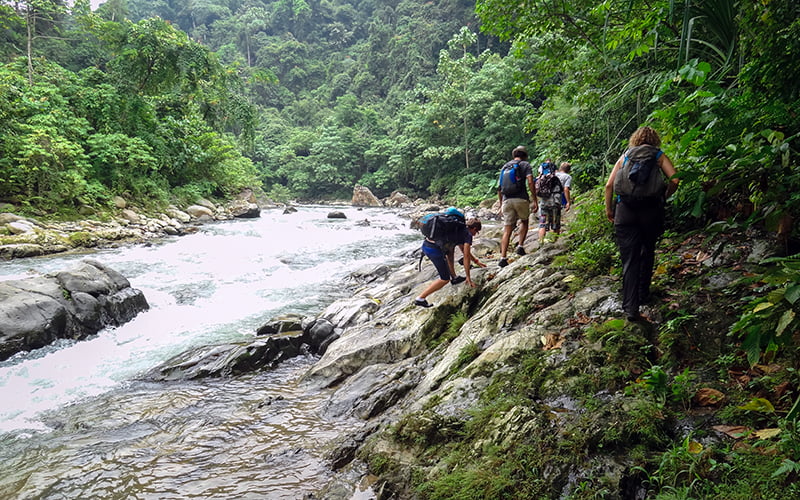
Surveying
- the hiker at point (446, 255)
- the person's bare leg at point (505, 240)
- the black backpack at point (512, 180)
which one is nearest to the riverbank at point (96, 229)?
the hiker at point (446, 255)

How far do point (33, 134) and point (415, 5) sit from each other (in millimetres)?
67859

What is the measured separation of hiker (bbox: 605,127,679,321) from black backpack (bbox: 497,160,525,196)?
262 centimetres

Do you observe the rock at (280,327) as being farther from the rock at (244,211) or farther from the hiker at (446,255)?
the rock at (244,211)

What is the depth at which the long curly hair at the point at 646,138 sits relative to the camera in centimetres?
321

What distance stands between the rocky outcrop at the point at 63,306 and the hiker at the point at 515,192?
761cm

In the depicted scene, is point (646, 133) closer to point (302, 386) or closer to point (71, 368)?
point (302, 386)

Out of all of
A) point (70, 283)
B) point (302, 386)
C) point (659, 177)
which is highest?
point (659, 177)

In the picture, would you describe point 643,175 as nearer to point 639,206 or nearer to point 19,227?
point 639,206

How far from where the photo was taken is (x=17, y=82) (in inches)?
690

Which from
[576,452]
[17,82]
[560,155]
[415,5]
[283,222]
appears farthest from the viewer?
[415,5]

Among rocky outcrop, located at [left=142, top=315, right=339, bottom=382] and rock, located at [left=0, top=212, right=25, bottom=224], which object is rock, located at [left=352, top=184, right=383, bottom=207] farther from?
rocky outcrop, located at [left=142, top=315, right=339, bottom=382]

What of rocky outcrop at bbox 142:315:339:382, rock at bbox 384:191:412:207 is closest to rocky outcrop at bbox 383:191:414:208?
rock at bbox 384:191:412:207

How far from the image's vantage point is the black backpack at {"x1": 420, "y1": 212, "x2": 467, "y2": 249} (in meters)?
5.82

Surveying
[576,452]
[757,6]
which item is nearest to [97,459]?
[576,452]
